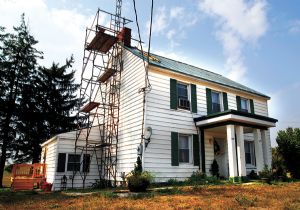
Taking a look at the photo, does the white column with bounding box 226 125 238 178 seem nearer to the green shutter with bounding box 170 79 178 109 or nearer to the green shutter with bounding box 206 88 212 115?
the green shutter with bounding box 206 88 212 115

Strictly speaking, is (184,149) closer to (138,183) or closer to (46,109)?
(138,183)

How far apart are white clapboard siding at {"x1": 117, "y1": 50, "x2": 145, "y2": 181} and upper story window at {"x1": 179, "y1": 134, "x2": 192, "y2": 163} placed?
2671mm

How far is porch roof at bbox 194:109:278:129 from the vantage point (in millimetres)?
13625

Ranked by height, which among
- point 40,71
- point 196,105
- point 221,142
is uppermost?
point 40,71

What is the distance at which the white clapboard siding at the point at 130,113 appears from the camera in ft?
46.1

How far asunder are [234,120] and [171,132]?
3.53 meters

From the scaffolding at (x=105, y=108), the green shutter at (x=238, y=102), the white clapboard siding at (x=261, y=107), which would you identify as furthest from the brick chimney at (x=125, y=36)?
the white clapboard siding at (x=261, y=107)

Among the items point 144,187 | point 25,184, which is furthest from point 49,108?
point 144,187

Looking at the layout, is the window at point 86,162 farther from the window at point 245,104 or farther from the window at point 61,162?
the window at point 245,104

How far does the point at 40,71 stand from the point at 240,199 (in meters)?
27.6

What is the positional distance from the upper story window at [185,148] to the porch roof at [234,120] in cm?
117

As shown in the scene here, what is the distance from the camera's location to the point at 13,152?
85.8 feet

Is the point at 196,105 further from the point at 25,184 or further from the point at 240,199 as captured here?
the point at 25,184

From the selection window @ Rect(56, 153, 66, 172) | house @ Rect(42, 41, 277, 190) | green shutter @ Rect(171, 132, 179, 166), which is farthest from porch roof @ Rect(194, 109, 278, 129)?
window @ Rect(56, 153, 66, 172)
